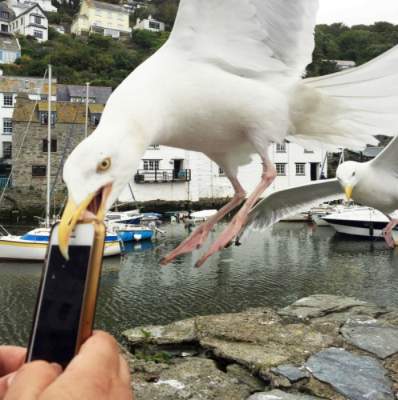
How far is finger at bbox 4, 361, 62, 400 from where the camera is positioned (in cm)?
64

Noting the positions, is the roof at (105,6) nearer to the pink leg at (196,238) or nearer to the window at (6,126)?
the window at (6,126)

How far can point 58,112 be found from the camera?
2208 cm

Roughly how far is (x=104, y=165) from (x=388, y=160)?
8.58 feet

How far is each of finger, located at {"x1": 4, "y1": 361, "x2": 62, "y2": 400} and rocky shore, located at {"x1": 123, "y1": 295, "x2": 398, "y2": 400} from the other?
2676 millimetres

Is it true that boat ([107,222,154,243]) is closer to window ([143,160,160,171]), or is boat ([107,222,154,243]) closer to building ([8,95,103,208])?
building ([8,95,103,208])

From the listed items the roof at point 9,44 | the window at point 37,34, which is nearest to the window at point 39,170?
the roof at point 9,44

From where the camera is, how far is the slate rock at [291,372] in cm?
345

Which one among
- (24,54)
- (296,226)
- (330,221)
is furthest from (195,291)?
(24,54)

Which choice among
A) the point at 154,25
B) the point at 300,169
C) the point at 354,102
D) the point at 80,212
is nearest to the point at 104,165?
the point at 80,212

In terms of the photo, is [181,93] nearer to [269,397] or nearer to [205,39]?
[205,39]

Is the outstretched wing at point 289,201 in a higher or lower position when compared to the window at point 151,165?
lower

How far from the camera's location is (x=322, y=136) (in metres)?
1.88

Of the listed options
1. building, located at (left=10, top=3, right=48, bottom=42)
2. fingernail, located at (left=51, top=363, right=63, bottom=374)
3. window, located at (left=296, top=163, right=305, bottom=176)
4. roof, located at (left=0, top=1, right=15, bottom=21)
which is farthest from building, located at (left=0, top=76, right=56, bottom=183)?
roof, located at (left=0, top=1, right=15, bottom=21)

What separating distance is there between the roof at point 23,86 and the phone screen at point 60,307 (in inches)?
1127
